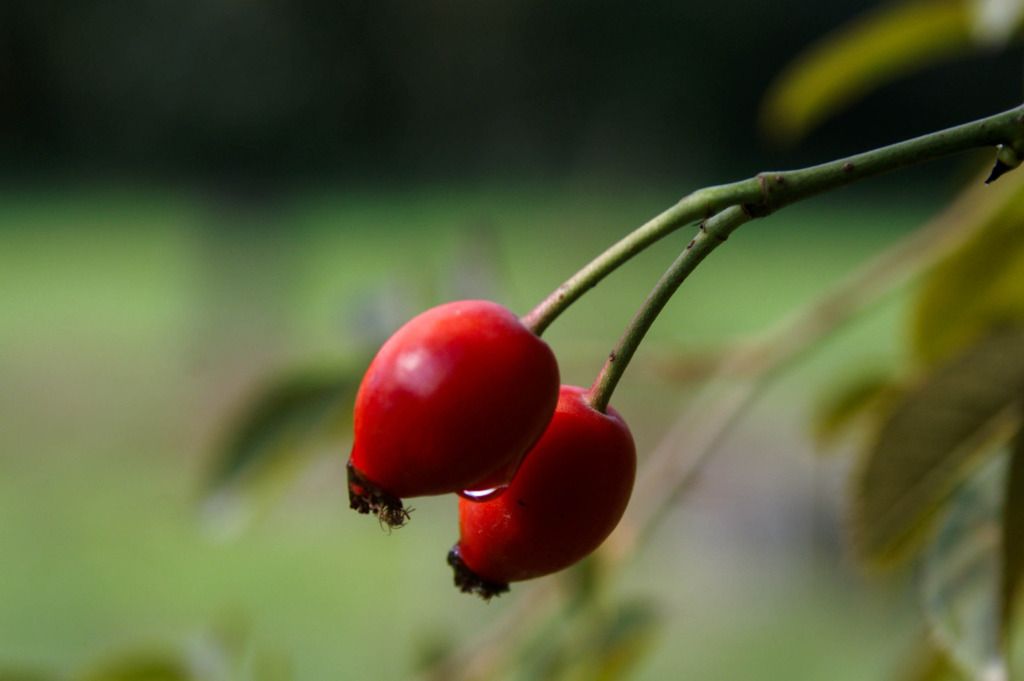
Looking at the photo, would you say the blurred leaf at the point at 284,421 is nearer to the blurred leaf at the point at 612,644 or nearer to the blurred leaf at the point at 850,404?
the blurred leaf at the point at 612,644

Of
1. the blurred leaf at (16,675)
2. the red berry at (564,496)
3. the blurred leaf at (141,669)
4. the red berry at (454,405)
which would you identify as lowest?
the blurred leaf at (141,669)

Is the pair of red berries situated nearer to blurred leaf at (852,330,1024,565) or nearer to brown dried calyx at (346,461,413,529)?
brown dried calyx at (346,461,413,529)

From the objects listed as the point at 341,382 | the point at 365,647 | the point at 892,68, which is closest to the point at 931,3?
the point at 892,68

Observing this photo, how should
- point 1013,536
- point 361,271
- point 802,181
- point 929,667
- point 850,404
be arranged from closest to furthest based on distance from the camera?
point 802,181 → point 1013,536 → point 929,667 → point 850,404 → point 361,271

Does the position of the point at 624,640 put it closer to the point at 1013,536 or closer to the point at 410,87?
the point at 1013,536

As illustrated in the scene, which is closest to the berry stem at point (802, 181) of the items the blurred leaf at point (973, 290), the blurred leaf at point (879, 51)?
the blurred leaf at point (973, 290)

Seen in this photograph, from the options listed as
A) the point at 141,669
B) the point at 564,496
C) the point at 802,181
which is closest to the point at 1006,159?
the point at 802,181
